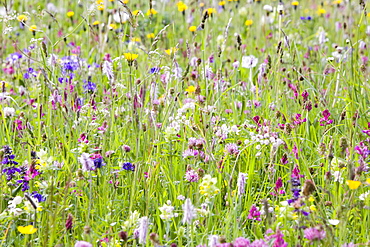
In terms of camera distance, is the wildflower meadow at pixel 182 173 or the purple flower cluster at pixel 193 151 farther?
the purple flower cluster at pixel 193 151

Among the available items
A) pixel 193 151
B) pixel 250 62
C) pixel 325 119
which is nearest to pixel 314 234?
pixel 193 151

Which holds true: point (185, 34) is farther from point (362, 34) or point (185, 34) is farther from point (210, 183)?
point (210, 183)

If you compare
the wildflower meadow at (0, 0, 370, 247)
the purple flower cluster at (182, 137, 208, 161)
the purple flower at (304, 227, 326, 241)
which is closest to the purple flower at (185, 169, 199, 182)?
the wildflower meadow at (0, 0, 370, 247)

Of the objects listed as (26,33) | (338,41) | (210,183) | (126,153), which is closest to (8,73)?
(26,33)

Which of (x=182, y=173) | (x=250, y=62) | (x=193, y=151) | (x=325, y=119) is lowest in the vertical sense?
(x=182, y=173)

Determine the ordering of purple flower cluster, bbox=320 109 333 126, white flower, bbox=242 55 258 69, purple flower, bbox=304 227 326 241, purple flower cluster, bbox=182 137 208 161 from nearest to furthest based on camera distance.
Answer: purple flower, bbox=304 227 326 241
purple flower cluster, bbox=182 137 208 161
purple flower cluster, bbox=320 109 333 126
white flower, bbox=242 55 258 69

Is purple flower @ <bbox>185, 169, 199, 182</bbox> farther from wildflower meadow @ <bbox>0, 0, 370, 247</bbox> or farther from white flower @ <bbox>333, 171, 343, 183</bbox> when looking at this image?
white flower @ <bbox>333, 171, 343, 183</bbox>

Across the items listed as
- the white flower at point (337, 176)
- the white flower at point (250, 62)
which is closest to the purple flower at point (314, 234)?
the white flower at point (337, 176)

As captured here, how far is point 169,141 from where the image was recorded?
2.21m

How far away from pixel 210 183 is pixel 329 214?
0.49 meters

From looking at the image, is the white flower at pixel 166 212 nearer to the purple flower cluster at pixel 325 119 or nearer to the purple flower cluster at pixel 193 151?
the purple flower cluster at pixel 193 151

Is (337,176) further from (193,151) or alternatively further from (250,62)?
(250,62)

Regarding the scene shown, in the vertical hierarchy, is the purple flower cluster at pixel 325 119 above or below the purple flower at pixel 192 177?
above

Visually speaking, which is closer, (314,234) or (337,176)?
(314,234)
